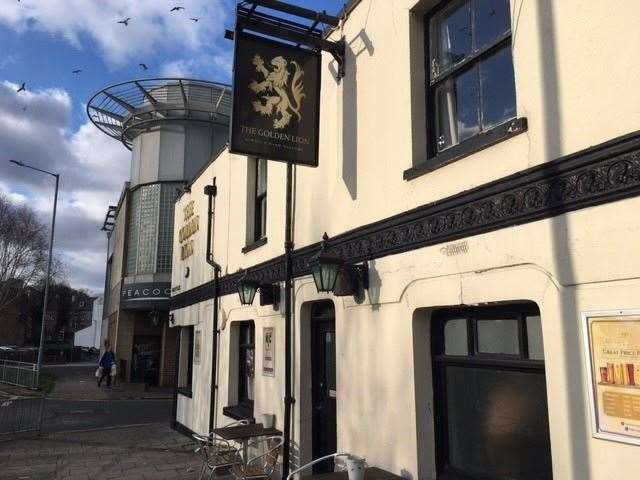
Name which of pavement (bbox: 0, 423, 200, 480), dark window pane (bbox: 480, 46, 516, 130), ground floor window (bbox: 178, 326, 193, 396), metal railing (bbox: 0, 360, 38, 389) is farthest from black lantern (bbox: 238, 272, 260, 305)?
metal railing (bbox: 0, 360, 38, 389)

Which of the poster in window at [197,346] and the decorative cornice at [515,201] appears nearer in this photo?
the decorative cornice at [515,201]

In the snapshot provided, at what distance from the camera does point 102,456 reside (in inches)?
390

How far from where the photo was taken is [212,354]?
10250 mm

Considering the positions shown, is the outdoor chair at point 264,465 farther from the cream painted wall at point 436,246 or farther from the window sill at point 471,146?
the window sill at point 471,146

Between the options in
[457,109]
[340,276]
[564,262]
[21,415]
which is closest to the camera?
[564,262]

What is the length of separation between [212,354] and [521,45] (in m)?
8.00

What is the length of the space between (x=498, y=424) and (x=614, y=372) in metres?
1.21

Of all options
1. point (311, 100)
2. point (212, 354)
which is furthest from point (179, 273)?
point (311, 100)

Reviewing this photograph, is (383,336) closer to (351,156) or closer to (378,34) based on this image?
(351,156)

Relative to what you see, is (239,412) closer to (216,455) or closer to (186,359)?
(216,455)

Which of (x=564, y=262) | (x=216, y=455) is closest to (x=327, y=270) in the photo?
(x=564, y=262)

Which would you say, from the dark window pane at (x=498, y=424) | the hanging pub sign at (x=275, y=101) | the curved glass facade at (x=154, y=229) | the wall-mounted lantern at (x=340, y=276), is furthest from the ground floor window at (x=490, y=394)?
the curved glass facade at (x=154, y=229)

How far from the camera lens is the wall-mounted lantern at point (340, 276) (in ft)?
17.8

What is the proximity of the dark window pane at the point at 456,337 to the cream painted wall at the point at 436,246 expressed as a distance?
18 cm
